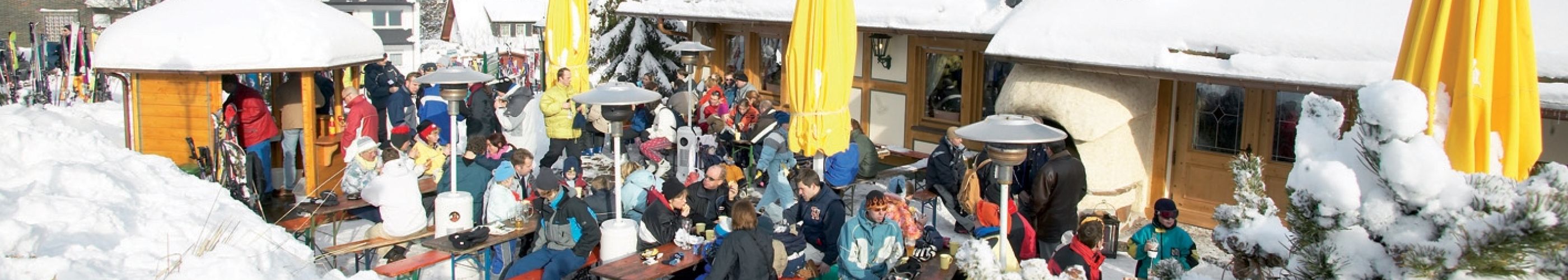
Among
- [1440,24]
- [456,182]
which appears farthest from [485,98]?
[1440,24]

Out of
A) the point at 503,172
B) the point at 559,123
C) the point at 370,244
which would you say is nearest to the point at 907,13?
the point at 559,123

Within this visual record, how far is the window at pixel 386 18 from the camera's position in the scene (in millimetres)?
50406

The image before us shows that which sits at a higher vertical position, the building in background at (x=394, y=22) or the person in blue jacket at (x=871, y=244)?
the building in background at (x=394, y=22)

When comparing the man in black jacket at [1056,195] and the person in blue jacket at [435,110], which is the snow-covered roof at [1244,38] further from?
the person in blue jacket at [435,110]

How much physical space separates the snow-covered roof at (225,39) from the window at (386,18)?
129 ft

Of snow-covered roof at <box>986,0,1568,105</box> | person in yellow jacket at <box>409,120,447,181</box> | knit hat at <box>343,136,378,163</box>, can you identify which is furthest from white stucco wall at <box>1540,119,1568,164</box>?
knit hat at <box>343,136,378,163</box>

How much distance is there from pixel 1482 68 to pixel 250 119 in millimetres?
10906

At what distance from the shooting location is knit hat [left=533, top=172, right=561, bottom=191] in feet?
30.7

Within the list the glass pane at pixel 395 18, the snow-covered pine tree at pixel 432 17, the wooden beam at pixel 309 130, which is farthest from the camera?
the snow-covered pine tree at pixel 432 17

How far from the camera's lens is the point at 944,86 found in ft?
48.3

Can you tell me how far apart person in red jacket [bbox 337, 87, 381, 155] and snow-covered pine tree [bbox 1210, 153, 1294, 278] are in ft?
32.3

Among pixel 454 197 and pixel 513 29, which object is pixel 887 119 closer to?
pixel 454 197

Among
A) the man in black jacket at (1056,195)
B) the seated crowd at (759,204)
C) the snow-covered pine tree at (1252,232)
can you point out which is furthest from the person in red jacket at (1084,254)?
the snow-covered pine tree at (1252,232)

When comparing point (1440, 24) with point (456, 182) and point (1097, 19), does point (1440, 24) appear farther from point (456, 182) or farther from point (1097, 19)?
point (456, 182)
